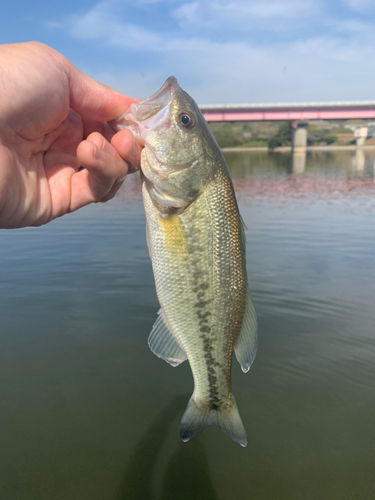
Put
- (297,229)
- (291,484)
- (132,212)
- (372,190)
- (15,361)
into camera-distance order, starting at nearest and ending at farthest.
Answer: (291,484)
(15,361)
(297,229)
(132,212)
(372,190)

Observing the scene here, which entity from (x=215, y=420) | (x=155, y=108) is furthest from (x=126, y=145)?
(x=215, y=420)

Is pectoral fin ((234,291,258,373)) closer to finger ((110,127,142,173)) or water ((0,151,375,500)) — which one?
finger ((110,127,142,173))

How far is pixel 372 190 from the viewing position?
75.0ft

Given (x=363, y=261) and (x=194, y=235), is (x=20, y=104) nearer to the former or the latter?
(x=194, y=235)

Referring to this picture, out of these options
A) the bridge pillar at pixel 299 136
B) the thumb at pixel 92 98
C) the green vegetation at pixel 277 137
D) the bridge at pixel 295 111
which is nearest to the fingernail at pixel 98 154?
the thumb at pixel 92 98

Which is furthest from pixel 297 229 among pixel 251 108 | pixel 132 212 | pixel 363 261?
pixel 251 108

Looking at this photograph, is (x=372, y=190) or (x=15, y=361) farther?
(x=372, y=190)

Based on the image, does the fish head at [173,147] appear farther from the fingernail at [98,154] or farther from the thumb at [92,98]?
the thumb at [92,98]

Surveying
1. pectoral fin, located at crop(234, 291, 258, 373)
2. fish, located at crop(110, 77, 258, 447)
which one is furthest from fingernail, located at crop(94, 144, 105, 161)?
pectoral fin, located at crop(234, 291, 258, 373)

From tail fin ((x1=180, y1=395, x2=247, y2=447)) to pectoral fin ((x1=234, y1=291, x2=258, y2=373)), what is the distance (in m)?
0.40

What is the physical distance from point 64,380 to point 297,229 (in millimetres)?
10636

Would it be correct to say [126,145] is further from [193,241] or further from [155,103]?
[193,241]

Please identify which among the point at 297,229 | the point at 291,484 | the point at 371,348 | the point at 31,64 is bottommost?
the point at 291,484

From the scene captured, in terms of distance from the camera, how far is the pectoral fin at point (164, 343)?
2975 mm
